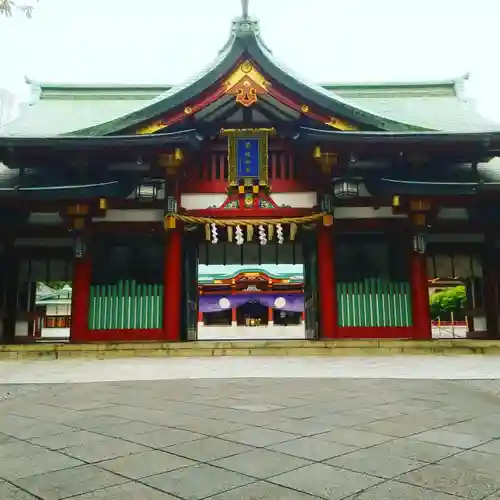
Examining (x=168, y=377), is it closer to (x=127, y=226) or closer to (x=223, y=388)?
(x=223, y=388)

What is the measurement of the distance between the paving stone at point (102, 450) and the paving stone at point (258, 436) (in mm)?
646

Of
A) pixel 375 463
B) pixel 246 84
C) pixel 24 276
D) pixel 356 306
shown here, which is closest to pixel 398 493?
pixel 375 463

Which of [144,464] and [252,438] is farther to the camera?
[252,438]

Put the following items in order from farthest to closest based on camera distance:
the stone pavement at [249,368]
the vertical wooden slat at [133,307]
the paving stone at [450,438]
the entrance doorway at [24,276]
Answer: the entrance doorway at [24,276] → the vertical wooden slat at [133,307] → the stone pavement at [249,368] → the paving stone at [450,438]

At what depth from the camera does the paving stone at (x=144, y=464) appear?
268cm


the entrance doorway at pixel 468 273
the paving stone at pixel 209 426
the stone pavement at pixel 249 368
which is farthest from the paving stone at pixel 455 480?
the entrance doorway at pixel 468 273

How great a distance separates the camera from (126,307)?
1230cm

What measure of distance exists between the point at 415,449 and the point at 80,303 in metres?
10.5

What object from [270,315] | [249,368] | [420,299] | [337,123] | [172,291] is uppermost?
[337,123]

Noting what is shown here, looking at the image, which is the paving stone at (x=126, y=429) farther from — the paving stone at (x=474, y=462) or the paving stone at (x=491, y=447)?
the paving stone at (x=491, y=447)

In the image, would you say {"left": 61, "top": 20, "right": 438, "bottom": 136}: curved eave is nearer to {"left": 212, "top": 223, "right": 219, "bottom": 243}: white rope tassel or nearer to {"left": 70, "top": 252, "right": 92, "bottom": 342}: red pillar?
{"left": 212, "top": 223, "right": 219, "bottom": 243}: white rope tassel

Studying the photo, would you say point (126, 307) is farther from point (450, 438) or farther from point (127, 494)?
point (127, 494)

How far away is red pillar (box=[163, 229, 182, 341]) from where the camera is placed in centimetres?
1209

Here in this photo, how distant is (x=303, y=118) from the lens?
12.9 m
